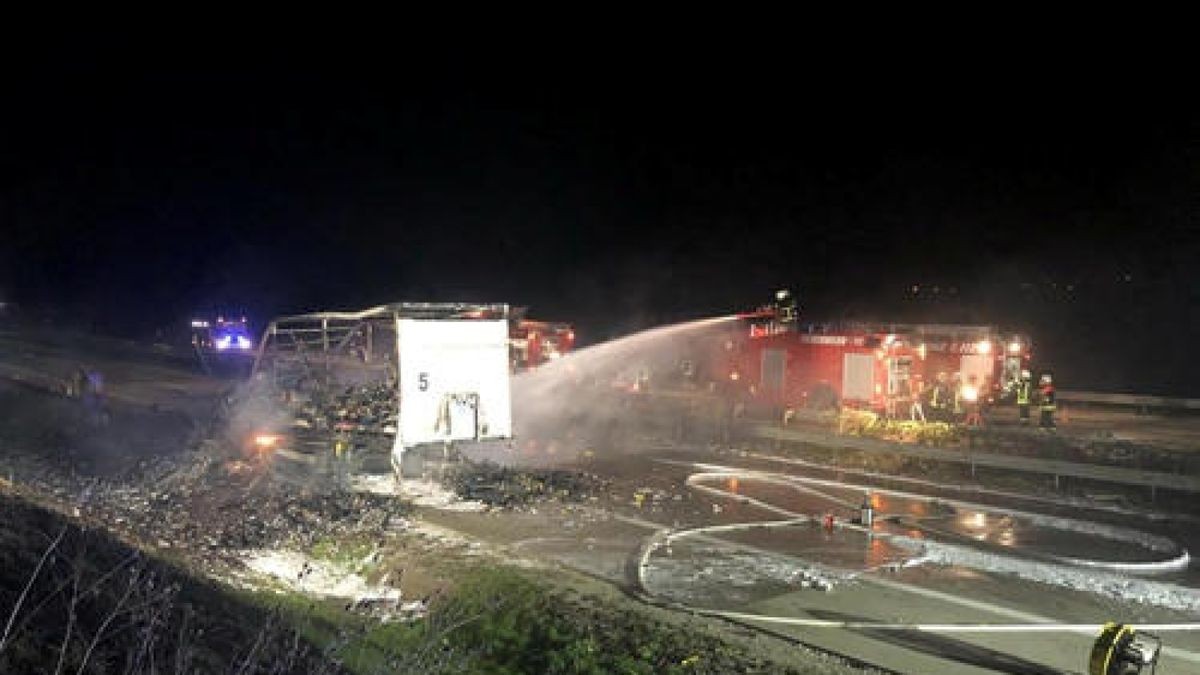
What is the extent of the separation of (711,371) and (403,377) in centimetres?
1361

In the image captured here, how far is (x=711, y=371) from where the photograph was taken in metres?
24.1

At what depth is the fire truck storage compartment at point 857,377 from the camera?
2025cm


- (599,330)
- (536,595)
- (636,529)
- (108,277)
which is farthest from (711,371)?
(108,277)

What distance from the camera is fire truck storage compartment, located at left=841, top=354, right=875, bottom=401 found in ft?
66.4

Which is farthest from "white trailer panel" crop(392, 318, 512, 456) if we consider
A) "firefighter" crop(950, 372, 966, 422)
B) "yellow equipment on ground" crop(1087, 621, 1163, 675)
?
"firefighter" crop(950, 372, 966, 422)

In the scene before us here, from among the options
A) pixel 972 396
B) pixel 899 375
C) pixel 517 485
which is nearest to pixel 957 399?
pixel 972 396

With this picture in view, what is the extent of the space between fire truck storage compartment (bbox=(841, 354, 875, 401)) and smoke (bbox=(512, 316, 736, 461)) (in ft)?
11.6

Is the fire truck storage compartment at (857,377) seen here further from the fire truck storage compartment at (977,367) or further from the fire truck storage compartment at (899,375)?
the fire truck storage compartment at (977,367)

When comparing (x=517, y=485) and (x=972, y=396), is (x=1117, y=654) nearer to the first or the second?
(x=517, y=485)

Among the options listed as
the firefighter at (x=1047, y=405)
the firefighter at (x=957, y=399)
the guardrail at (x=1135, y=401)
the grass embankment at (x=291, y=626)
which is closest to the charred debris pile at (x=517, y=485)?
the grass embankment at (x=291, y=626)

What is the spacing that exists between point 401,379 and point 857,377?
12.1m

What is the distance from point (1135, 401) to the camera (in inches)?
976

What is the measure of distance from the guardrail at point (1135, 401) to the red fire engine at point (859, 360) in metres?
4.09

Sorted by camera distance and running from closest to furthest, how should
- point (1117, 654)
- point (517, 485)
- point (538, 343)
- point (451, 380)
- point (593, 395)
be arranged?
1. point (1117, 654)
2. point (451, 380)
3. point (517, 485)
4. point (593, 395)
5. point (538, 343)
